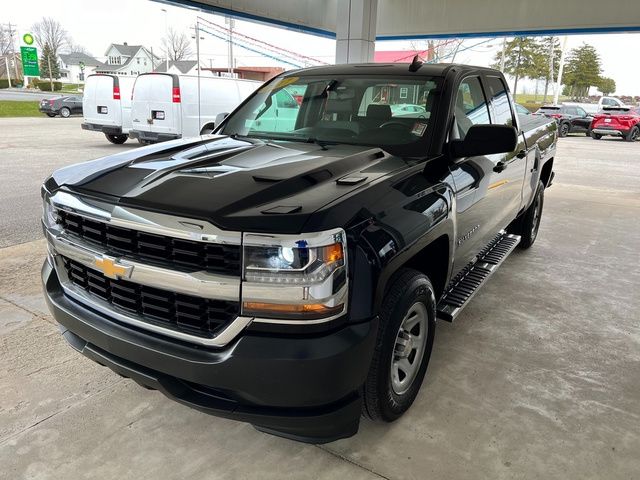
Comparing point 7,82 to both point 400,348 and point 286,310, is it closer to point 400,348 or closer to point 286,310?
point 400,348

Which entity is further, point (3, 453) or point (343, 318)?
point (3, 453)

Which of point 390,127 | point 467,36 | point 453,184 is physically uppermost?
point 467,36

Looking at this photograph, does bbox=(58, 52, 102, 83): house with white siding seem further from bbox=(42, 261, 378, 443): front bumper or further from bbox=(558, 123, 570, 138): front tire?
bbox=(42, 261, 378, 443): front bumper

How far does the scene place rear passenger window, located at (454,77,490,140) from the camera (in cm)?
327

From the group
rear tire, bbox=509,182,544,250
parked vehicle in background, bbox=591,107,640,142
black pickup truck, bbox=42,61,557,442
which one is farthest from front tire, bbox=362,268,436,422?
parked vehicle in background, bbox=591,107,640,142

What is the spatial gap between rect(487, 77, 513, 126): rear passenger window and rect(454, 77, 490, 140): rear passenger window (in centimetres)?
22

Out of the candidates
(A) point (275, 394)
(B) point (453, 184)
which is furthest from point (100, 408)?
(B) point (453, 184)

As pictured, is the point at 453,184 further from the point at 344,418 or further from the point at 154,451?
the point at 154,451

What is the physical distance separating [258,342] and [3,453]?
1474 mm

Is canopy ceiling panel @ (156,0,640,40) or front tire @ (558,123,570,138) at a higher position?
canopy ceiling panel @ (156,0,640,40)

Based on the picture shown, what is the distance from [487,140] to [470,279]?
134 cm

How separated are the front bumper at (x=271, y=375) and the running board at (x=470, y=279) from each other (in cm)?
131

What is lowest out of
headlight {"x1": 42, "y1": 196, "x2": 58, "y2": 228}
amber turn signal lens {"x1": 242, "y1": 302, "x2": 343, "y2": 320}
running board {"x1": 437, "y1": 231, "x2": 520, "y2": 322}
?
running board {"x1": 437, "y1": 231, "x2": 520, "y2": 322}

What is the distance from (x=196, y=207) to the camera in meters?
1.98
